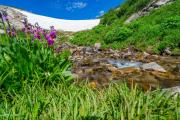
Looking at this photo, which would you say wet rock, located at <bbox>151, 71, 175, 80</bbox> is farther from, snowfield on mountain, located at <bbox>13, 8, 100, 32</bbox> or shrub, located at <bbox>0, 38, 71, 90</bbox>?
snowfield on mountain, located at <bbox>13, 8, 100, 32</bbox>

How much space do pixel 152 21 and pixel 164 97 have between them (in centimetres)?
1660

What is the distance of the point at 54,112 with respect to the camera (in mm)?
5309

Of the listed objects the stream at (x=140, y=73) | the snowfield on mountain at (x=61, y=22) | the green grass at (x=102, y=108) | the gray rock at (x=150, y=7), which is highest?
the gray rock at (x=150, y=7)

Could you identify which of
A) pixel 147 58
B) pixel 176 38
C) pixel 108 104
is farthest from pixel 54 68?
pixel 176 38

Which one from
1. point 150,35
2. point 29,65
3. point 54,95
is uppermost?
point 29,65

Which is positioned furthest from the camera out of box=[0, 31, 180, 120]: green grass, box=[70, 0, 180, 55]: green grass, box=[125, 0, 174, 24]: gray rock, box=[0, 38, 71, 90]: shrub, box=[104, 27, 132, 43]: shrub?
box=[125, 0, 174, 24]: gray rock

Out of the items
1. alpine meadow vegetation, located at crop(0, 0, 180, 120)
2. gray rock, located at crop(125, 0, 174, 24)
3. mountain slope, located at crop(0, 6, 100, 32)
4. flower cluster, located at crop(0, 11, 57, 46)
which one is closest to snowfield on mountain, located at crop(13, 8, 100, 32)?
mountain slope, located at crop(0, 6, 100, 32)

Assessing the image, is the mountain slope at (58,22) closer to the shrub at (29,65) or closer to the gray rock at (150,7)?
the gray rock at (150,7)

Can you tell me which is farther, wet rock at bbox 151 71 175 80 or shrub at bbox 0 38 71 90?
wet rock at bbox 151 71 175 80

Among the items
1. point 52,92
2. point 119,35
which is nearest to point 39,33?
point 52,92

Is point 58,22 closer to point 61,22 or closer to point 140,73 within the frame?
point 61,22

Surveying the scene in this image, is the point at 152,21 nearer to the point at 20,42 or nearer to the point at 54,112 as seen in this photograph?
the point at 20,42

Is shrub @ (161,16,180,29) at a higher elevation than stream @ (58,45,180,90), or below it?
higher

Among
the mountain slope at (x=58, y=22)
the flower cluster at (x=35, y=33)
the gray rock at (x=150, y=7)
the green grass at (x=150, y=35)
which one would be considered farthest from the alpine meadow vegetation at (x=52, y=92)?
the mountain slope at (x=58, y=22)
